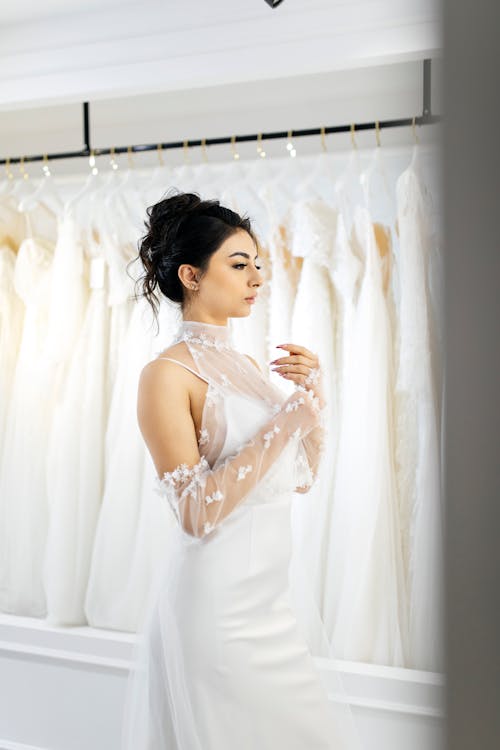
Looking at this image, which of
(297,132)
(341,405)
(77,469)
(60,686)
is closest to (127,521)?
(77,469)

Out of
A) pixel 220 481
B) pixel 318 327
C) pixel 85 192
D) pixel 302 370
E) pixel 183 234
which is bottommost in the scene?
pixel 220 481

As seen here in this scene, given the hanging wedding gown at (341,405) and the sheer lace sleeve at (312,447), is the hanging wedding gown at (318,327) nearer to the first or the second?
the hanging wedding gown at (341,405)

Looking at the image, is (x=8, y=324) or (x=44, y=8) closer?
(x=44, y=8)

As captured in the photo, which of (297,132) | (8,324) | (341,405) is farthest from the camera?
(8,324)

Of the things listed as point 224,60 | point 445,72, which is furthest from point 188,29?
point 445,72

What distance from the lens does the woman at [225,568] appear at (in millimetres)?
1482

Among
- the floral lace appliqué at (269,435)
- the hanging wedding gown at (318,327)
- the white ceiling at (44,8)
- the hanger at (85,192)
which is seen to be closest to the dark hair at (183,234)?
the floral lace appliqué at (269,435)

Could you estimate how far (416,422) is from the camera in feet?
7.11

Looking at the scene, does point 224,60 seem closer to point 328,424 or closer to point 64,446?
point 328,424

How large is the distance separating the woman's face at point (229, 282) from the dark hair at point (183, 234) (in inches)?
0.8

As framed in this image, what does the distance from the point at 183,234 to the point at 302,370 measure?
1.41ft

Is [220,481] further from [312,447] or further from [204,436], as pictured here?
[312,447]

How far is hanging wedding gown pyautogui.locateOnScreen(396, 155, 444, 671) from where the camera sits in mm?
2037

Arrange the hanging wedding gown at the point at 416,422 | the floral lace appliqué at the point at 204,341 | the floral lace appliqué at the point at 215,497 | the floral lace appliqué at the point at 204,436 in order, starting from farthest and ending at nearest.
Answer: the hanging wedding gown at the point at 416,422 < the floral lace appliqué at the point at 204,341 < the floral lace appliqué at the point at 204,436 < the floral lace appliqué at the point at 215,497
